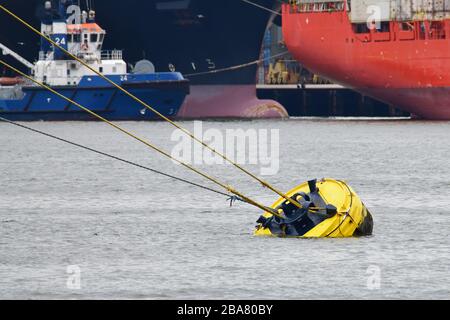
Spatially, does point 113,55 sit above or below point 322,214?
above

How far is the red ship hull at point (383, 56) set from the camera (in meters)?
79.5

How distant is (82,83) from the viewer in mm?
81938

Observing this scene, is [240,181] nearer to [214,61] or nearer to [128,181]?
[128,181]

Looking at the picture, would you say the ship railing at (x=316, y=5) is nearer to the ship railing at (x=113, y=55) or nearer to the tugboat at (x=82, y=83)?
the tugboat at (x=82, y=83)

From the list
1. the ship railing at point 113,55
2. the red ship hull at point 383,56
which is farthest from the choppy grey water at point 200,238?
the ship railing at point 113,55

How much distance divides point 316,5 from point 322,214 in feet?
175

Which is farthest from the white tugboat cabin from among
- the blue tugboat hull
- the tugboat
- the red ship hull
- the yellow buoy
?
the yellow buoy

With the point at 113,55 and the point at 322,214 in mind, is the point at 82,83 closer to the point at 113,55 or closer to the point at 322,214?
the point at 113,55

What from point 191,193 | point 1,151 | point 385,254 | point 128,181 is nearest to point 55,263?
point 385,254

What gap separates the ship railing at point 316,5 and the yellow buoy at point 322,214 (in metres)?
51.0

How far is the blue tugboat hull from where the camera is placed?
81.1 meters

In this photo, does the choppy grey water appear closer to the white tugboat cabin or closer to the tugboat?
the tugboat

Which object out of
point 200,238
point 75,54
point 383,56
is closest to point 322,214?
point 200,238
